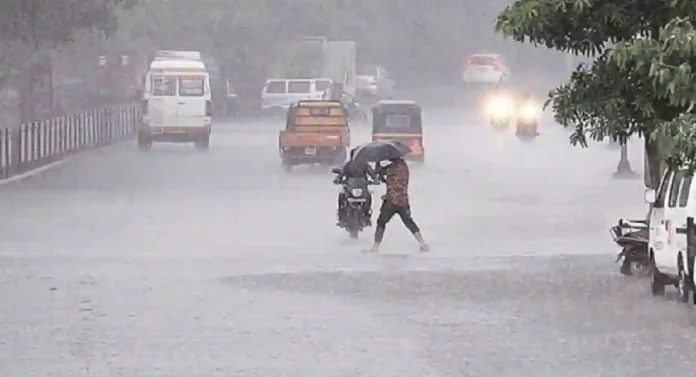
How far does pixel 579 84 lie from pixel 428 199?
1421cm

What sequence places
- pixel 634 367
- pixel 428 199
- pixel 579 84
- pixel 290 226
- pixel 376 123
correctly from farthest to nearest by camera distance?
1. pixel 376 123
2. pixel 428 199
3. pixel 290 226
4. pixel 579 84
5. pixel 634 367

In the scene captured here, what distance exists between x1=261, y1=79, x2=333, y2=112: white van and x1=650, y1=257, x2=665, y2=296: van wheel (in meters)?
45.9

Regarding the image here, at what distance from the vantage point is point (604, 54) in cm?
1691

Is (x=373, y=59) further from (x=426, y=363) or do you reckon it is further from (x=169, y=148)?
(x=426, y=363)

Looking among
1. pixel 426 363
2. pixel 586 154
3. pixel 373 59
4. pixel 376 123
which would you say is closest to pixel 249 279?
pixel 426 363

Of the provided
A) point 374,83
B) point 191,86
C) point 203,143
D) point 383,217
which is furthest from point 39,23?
point 374,83

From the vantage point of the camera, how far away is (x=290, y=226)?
25906 millimetres

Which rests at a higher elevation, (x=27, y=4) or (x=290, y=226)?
(x=27, y=4)

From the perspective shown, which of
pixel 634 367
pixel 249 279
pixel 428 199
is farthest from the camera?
pixel 428 199

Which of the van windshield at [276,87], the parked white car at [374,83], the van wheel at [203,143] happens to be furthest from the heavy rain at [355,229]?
the parked white car at [374,83]

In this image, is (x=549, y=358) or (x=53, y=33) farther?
(x=53, y=33)

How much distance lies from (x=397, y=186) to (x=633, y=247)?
411 centimetres

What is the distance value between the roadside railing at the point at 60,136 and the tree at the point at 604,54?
19.5m

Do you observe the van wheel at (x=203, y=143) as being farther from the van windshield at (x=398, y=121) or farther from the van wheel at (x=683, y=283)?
the van wheel at (x=683, y=283)
